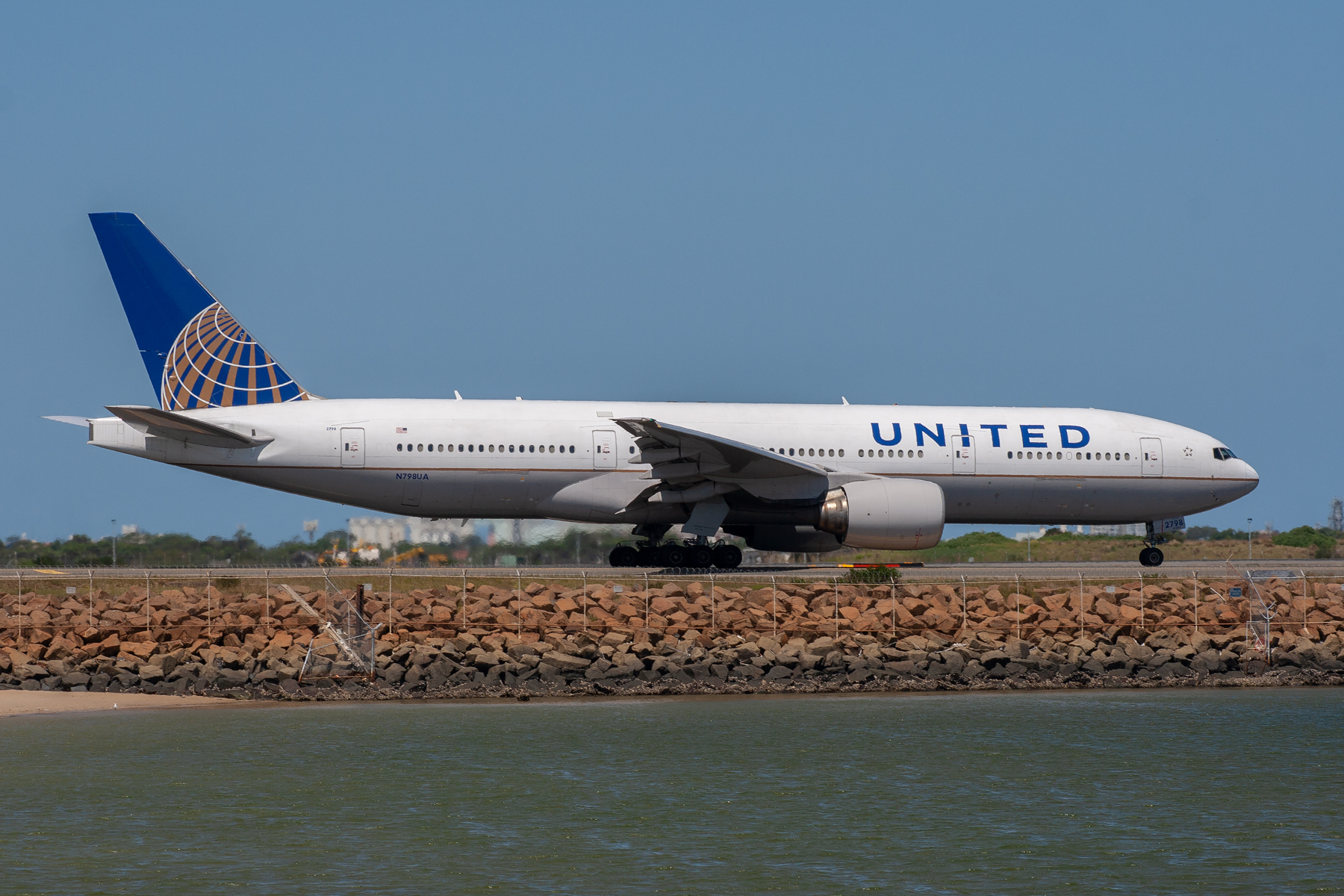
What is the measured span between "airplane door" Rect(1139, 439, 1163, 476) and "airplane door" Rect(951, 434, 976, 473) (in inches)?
162

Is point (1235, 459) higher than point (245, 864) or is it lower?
higher

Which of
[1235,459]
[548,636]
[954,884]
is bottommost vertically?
[954,884]

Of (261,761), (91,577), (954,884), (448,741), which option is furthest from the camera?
(91,577)

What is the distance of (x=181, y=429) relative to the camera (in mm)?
28469

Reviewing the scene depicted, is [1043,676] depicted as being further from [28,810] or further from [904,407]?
[28,810]

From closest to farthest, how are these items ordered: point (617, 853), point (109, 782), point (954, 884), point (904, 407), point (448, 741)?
1. point (954, 884)
2. point (617, 853)
3. point (109, 782)
4. point (448, 741)
5. point (904, 407)

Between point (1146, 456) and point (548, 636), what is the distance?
15.2m

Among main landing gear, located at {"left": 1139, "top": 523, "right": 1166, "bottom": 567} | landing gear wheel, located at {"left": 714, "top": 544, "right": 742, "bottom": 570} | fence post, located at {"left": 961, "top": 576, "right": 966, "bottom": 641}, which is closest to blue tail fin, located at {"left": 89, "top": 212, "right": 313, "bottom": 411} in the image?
landing gear wheel, located at {"left": 714, "top": 544, "right": 742, "bottom": 570}

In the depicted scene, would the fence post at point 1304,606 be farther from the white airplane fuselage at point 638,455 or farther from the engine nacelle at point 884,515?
the engine nacelle at point 884,515

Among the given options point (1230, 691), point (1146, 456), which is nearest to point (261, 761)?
point (1230, 691)

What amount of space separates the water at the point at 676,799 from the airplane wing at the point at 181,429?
328 inches

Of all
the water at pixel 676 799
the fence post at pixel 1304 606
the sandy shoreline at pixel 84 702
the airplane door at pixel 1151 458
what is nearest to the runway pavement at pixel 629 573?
the fence post at pixel 1304 606

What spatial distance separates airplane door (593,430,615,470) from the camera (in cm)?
2995

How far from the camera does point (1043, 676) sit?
24.4 meters
